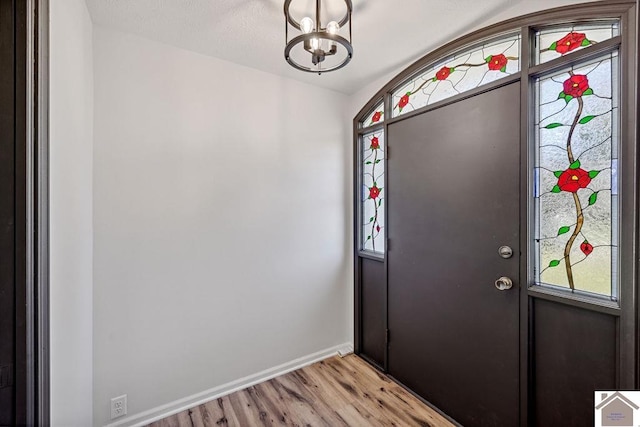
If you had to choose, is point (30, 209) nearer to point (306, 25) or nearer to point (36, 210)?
point (36, 210)

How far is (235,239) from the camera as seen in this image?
2.13 meters

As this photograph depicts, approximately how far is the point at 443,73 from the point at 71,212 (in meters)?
2.33

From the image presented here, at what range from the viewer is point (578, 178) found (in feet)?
4.38

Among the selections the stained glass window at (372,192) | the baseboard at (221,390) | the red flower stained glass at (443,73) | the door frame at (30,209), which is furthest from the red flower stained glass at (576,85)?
the baseboard at (221,390)

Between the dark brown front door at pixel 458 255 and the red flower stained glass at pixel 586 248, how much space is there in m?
0.26

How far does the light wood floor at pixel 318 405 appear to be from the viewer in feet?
5.96

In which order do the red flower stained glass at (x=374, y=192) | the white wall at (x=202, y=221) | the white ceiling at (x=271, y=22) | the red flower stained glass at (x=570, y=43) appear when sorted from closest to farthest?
the red flower stained glass at (x=570, y=43), the white ceiling at (x=271, y=22), the white wall at (x=202, y=221), the red flower stained glass at (x=374, y=192)

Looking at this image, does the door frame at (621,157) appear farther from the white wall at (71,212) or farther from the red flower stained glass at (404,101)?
the white wall at (71,212)

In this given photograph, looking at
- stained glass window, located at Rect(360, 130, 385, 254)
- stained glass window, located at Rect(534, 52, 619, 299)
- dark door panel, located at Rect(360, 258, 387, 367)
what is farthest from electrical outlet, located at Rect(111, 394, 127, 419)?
stained glass window, located at Rect(534, 52, 619, 299)

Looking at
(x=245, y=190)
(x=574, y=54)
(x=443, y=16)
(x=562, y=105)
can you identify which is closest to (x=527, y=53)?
(x=574, y=54)

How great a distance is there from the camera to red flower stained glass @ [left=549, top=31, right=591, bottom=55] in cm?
133

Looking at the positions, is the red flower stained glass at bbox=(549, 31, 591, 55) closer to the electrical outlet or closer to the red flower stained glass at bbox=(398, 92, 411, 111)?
the red flower stained glass at bbox=(398, 92, 411, 111)

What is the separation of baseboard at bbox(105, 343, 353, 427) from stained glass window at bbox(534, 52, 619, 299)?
1.86 m

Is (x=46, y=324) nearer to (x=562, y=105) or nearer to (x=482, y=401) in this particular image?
(x=482, y=401)
